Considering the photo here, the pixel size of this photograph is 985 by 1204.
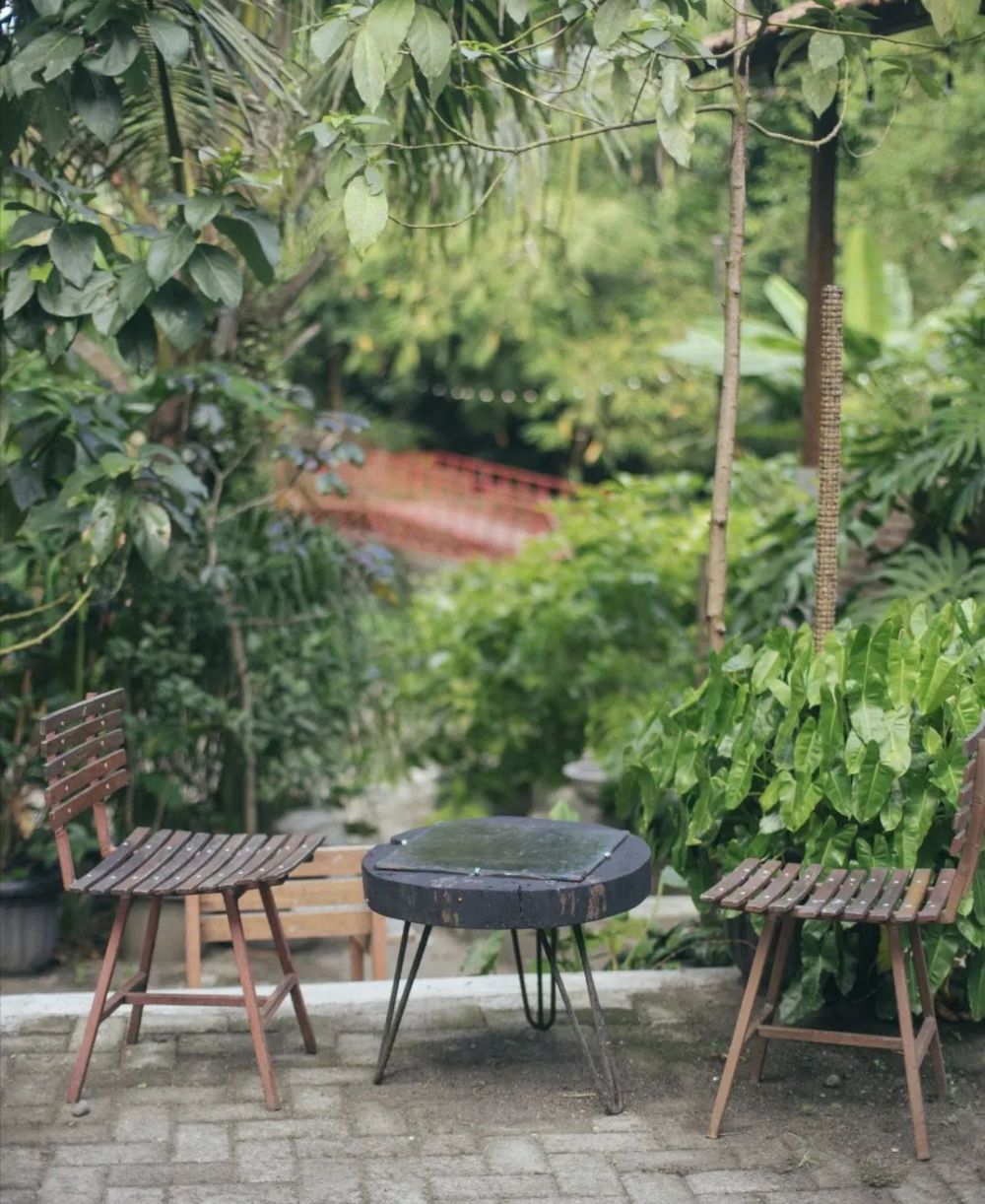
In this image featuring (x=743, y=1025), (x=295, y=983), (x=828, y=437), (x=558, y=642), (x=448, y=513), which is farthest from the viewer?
(x=448, y=513)

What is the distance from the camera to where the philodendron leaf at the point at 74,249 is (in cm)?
398

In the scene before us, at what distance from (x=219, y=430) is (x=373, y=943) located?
81.1 inches

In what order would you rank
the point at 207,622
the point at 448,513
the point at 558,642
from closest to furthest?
the point at 207,622, the point at 558,642, the point at 448,513

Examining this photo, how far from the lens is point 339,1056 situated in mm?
3979

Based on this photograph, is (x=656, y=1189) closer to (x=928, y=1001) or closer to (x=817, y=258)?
(x=928, y=1001)

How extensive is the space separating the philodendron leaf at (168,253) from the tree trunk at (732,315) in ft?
4.78

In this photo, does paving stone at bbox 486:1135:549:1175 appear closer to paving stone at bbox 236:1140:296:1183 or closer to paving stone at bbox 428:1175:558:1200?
paving stone at bbox 428:1175:558:1200

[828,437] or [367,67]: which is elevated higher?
[367,67]

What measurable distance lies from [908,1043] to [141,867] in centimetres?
185

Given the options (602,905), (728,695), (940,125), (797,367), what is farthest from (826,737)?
(940,125)

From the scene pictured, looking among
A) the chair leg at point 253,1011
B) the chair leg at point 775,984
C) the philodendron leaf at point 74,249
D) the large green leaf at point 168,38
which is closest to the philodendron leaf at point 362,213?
the large green leaf at point 168,38

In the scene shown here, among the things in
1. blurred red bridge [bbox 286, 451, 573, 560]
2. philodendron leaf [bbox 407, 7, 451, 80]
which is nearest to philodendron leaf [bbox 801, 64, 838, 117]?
philodendron leaf [bbox 407, 7, 451, 80]

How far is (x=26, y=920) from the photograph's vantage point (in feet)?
17.9

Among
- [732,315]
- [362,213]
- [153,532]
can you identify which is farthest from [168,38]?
[732,315]
